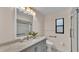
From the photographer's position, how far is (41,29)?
161cm

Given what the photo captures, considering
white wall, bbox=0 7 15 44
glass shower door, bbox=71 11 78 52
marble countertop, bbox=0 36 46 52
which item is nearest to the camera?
marble countertop, bbox=0 36 46 52

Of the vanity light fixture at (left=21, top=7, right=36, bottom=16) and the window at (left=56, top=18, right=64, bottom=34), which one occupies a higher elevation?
the vanity light fixture at (left=21, top=7, right=36, bottom=16)

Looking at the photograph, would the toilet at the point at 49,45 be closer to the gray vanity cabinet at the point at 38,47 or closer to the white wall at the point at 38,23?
the gray vanity cabinet at the point at 38,47

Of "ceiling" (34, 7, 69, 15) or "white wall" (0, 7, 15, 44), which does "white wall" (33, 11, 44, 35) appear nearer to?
"ceiling" (34, 7, 69, 15)

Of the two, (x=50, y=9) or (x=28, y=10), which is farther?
(x=28, y=10)

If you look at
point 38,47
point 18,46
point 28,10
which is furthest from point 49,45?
point 28,10

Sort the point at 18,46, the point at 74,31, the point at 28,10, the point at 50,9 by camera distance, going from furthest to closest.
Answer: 1. the point at 74,31
2. the point at 28,10
3. the point at 50,9
4. the point at 18,46

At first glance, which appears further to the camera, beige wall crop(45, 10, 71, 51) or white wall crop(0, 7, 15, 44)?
beige wall crop(45, 10, 71, 51)

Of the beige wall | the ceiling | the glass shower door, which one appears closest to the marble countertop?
the beige wall

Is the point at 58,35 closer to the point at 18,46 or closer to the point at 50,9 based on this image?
the point at 50,9

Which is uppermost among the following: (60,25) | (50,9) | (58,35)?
(50,9)

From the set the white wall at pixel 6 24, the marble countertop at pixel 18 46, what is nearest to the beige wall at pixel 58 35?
the marble countertop at pixel 18 46
